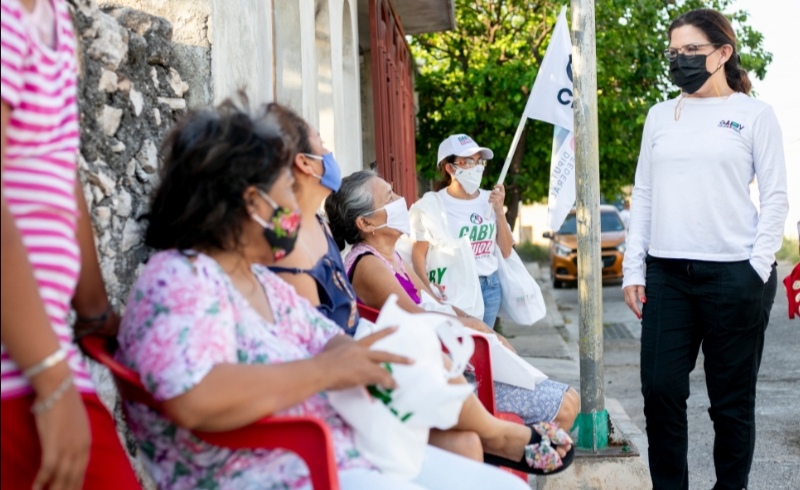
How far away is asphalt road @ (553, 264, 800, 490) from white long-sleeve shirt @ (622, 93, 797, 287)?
162cm

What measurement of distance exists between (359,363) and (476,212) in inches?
163

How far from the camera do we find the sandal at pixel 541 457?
3.05 meters

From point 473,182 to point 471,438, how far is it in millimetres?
3700

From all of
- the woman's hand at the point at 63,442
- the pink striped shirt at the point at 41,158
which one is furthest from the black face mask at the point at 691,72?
the woman's hand at the point at 63,442

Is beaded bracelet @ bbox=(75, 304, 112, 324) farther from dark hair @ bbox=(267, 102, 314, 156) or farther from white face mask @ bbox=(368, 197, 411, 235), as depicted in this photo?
white face mask @ bbox=(368, 197, 411, 235)

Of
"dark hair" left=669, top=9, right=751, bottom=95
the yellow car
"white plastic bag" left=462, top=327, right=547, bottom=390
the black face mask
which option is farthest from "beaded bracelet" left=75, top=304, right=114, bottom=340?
the yellow car

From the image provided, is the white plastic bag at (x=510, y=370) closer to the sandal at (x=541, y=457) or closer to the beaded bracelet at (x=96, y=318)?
the sandal at (x=541, y=457)

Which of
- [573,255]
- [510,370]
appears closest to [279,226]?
[510,370]

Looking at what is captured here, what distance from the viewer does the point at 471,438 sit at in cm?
288

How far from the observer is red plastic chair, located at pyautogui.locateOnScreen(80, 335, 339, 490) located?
88.4 inches

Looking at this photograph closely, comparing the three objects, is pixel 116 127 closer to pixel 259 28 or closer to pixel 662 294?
pixel 259 28

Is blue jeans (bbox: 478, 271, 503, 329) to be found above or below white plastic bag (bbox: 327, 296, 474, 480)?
below

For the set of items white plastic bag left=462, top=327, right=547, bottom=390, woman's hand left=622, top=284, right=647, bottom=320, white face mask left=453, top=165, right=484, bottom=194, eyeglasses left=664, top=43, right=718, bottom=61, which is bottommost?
white plastic bag left=462, top=327, right=547, bottom=390

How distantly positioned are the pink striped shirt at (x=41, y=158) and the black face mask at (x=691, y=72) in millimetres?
2778
